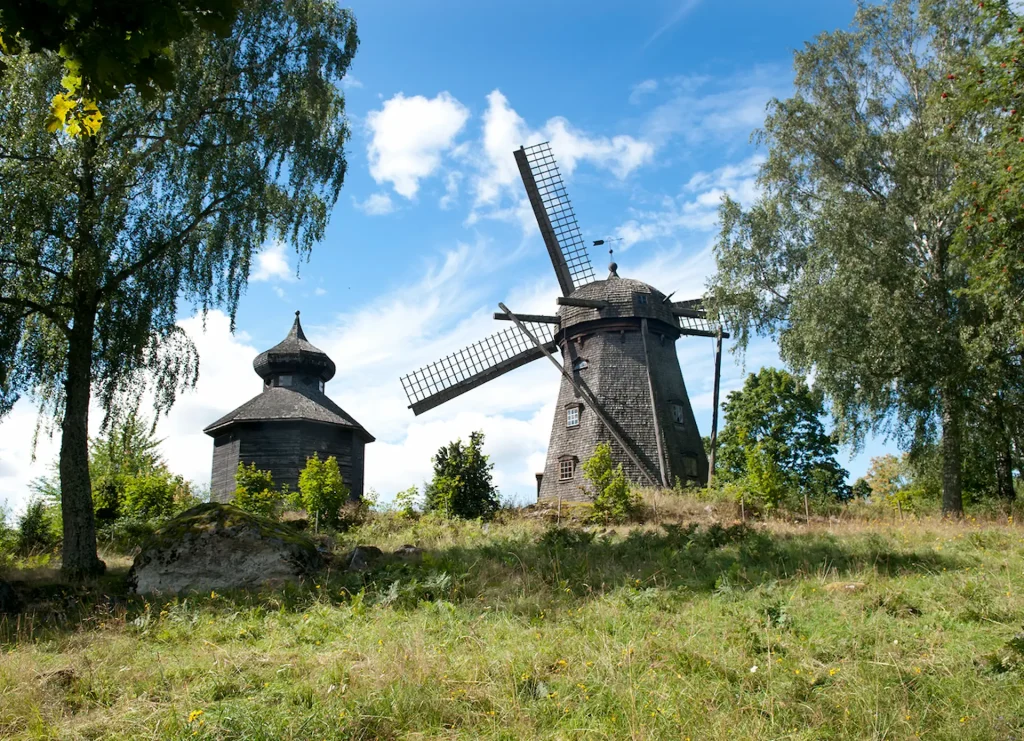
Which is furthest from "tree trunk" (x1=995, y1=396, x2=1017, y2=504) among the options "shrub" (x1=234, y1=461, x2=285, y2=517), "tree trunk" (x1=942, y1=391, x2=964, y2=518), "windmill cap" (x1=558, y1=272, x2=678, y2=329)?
"shrub" (x1=234, y1=461, x2=285, y2=517)

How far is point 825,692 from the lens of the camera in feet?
22.6

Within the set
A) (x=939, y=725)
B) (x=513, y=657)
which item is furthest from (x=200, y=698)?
(x=939, y=725)

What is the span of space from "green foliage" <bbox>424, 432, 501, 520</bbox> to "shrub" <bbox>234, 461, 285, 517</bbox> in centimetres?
439

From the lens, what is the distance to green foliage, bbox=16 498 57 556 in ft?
63.6

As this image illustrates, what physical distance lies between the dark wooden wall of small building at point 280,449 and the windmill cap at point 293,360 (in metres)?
3.20

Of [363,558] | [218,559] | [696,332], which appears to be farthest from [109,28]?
[696,332]

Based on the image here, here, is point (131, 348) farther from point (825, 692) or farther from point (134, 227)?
point (825, 692)

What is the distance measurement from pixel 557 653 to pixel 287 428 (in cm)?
2045

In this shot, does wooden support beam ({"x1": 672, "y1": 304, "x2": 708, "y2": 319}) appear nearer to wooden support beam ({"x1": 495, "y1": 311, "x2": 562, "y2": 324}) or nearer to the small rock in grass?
wooden support beam ({"x1": 495, "y1": 311, "x2": 562, "y2": 324})

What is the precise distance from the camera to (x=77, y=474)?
48.6ft

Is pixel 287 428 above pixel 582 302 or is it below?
below

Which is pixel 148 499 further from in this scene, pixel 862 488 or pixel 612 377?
pixel 862 488

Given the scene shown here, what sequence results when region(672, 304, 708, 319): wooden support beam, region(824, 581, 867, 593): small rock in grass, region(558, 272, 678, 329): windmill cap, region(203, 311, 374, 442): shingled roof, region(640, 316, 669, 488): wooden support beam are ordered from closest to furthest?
region(824, 581, 867, 593): small rock in grass < region(640, 316, 669, 488): wooden support beam < region(558, 272, 678, 329): windmill cap < region(203, 311, 374, 442): shingled roof < region(672, 304, 708, 319): wooden support beam

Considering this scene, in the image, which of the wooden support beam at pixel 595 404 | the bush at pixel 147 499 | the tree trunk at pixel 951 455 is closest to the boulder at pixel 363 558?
the bush at pixel 147 499
